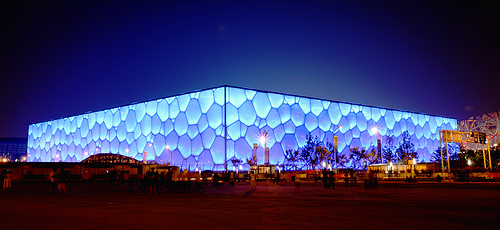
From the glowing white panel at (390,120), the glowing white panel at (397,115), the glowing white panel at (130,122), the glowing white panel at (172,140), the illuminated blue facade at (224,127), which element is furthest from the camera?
the glowing white panel at (397,115)

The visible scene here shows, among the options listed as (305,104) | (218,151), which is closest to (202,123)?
(218,151)

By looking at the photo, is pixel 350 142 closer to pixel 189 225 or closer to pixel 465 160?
pixel 465 160

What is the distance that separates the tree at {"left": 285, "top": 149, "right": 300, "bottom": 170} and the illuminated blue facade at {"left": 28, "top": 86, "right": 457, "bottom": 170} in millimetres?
1064

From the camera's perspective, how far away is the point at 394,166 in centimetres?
4128

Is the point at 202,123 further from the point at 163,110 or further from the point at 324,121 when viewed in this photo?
the point at 324,121

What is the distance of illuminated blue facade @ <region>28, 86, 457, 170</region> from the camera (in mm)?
56000

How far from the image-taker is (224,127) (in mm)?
55031

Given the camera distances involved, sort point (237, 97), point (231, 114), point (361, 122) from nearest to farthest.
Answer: point (231, 114)
point (237, 97)
point (361, 122)

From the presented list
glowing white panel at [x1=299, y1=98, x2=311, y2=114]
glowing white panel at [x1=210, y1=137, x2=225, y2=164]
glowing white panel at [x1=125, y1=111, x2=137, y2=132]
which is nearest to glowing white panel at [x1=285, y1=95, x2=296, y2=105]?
glowing white panel at [x1=299, y1=98, x2=311, y2=114]

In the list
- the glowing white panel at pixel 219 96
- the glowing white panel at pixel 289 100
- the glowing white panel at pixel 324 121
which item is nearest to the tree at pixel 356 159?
the glowing white panel at pixel 324 121

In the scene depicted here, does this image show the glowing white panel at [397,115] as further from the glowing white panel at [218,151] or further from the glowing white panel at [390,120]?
the glowing white panel at [218,151]

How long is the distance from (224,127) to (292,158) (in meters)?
10.8

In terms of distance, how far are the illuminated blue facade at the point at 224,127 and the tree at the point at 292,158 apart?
106 centimetres

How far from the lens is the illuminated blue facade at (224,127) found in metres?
56.0
